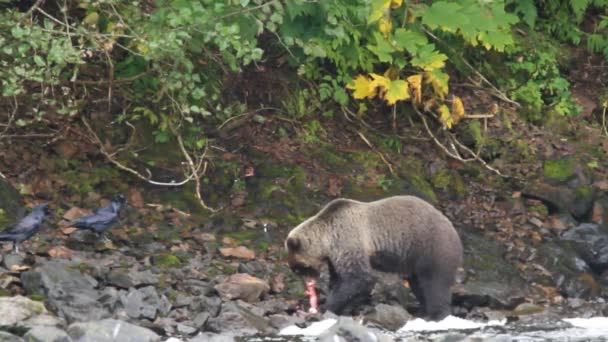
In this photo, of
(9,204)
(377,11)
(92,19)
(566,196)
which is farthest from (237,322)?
(566,196)

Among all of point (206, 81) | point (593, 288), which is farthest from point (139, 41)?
point (593, 288)

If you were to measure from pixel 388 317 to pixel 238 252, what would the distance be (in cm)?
181

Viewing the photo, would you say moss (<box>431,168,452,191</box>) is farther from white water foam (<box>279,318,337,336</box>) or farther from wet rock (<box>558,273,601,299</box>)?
white water foam (<box>279,318,337,336</box>)

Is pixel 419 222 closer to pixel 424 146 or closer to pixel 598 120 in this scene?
pixel 424 146

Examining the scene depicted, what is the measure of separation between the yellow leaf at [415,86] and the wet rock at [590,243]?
2460 mm

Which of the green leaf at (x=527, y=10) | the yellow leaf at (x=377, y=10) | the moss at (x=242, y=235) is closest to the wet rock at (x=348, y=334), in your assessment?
→ the moss at (x=242, y=235)

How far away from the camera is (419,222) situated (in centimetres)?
1084

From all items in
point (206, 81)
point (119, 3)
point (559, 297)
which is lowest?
point (559, 297)

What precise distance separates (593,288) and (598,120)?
4.06 m

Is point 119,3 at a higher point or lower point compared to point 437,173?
higher

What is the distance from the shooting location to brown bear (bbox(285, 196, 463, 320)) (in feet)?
34.8

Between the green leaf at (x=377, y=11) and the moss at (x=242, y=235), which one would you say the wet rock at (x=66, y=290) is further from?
the green leaf at (x=377, y=11)

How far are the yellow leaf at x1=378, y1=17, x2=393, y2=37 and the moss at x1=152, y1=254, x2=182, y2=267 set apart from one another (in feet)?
13.4

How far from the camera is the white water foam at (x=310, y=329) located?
9633 mm
